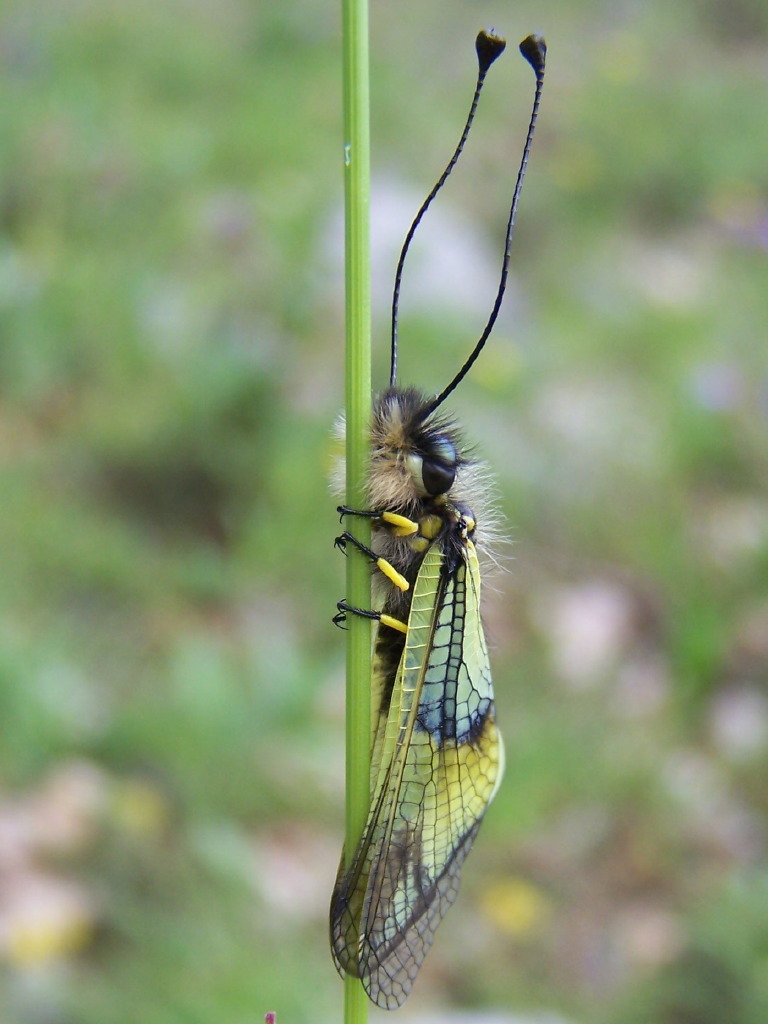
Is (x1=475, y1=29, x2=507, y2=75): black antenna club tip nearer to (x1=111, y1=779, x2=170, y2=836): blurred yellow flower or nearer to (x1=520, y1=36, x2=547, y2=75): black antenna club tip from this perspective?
(x1=520, y1=36, x2=547, y2=75): black antenna club tip

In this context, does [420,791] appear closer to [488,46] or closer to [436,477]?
[436,477]

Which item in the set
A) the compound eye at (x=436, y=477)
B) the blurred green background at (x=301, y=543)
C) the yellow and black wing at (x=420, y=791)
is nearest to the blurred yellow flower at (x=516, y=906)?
the blurred green background at (x=301, y=543)

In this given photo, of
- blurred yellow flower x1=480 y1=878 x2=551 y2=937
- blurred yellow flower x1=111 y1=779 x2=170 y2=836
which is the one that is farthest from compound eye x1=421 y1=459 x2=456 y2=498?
blurred yellow flower x1=480 y1=878 x2=551 y2=937

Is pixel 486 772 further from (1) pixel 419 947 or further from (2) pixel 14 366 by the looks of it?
(2) pixel 14 366

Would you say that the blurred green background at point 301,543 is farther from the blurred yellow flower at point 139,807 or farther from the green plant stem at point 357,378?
the green plant stem at point 357,378

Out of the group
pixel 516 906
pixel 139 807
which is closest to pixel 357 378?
pixel 139 807

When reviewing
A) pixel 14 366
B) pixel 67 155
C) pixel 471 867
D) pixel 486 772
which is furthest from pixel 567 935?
pixel 67 155
